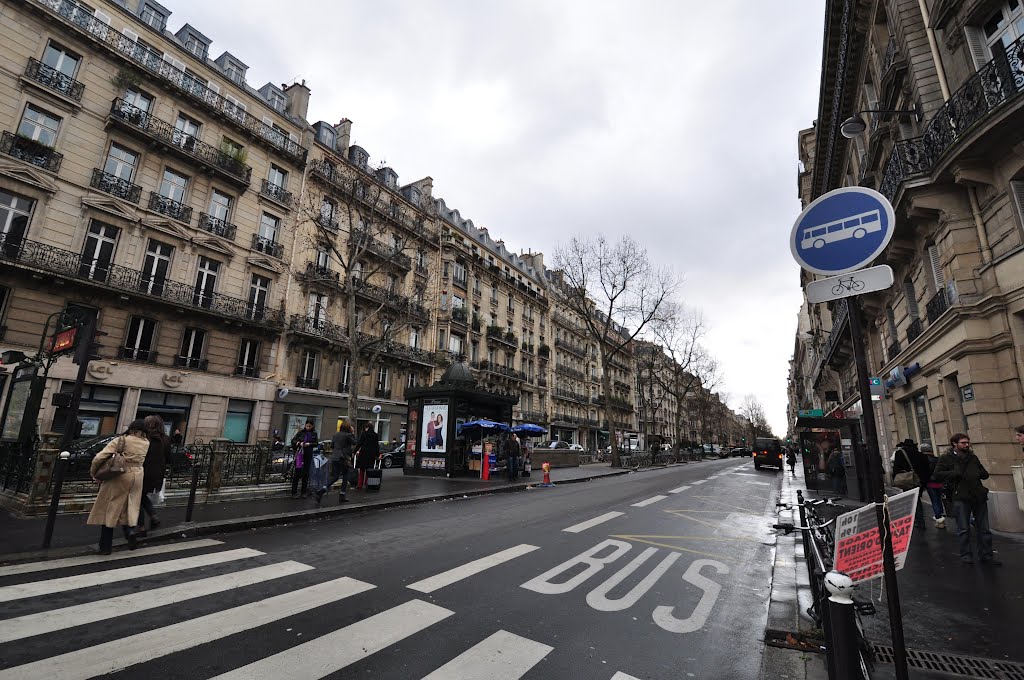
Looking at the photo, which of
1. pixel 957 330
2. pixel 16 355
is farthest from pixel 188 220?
pixel 957 330

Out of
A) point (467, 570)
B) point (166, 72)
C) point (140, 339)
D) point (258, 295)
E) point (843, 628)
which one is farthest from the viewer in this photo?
point (258, 295)

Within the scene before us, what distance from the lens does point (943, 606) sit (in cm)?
479

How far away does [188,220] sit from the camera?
22.4 m

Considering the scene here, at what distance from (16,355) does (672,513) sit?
1565cm

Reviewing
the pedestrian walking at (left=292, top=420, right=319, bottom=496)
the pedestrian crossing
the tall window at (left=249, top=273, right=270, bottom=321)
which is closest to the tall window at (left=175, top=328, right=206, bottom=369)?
the tall window at (left=249, top=273, right=270, bottom=321)

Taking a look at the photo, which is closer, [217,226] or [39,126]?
[39,126]

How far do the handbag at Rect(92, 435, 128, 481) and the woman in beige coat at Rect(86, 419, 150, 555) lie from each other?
2 cm

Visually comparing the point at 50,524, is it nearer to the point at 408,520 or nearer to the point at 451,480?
the point at 408,520

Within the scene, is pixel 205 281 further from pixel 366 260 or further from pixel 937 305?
pixel 937 305

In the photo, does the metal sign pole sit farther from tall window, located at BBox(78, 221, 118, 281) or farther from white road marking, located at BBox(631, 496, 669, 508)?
tall window, located at BBox(78, 221, 118, 281)

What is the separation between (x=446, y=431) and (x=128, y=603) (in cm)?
1428

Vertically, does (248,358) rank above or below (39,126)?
below

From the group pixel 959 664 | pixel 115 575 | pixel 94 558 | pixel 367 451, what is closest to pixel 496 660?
pixel 959 664

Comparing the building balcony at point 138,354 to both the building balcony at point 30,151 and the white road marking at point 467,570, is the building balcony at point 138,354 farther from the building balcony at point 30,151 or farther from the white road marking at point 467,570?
the white road marking at point 467,570
